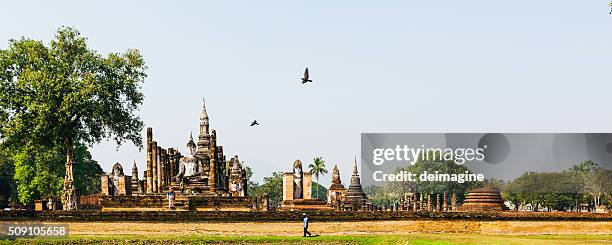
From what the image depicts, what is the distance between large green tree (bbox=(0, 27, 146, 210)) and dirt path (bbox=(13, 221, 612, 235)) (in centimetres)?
846

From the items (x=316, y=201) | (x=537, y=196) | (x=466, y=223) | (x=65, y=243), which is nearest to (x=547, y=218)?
(x=466, y=223)

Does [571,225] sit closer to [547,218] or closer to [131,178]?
[547,218]

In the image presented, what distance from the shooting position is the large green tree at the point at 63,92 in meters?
35.7

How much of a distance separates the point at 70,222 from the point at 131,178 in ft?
68.0

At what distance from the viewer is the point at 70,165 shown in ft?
123

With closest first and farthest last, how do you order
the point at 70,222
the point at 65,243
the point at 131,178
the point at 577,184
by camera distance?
1. the point at 65,243
2. the point at 70,222
3. the point at 131,178
4. the point at 577,184

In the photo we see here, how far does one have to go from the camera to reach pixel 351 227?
30062 millimetres

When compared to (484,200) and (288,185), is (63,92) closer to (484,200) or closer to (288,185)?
(288,185)

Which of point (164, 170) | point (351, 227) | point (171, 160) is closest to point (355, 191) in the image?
point (171, 160)

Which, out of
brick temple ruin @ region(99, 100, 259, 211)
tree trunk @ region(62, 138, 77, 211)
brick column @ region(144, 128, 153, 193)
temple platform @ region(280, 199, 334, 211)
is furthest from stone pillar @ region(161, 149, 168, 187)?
temple platform @ region(280, 199, 334, 211)

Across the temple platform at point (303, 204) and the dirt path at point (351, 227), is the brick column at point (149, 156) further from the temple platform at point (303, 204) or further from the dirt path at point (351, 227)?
the dirt path at point (351, 227)

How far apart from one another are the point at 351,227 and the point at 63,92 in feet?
50.2

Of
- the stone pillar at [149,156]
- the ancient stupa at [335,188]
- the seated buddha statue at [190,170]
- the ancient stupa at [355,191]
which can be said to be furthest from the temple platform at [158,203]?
the ancient stupa at [355,191]

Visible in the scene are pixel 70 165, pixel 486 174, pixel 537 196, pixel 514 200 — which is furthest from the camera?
pixel 514 200
